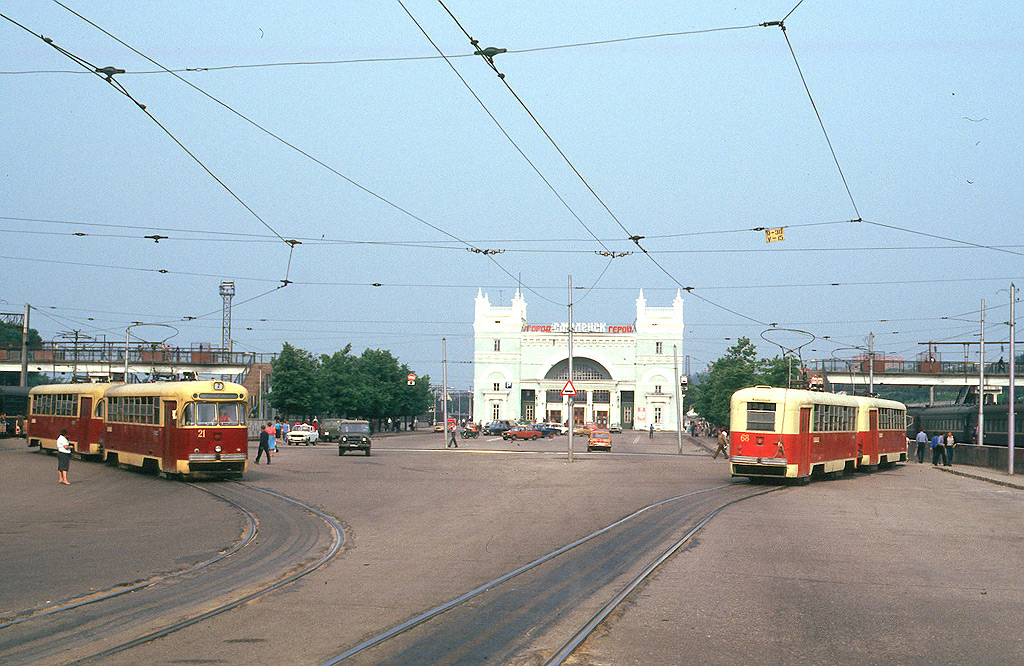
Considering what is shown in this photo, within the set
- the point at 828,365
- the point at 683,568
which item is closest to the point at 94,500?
the point at 683,568

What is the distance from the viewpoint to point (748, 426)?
95.1ft

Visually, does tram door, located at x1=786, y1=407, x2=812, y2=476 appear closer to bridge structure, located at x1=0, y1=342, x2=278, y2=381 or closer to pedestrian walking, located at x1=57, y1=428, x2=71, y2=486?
pedestrian walking, located at x1=57, y1=428, x2=71, y2=486

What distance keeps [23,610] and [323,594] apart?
2827 mm

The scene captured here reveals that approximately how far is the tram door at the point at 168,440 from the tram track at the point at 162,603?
12.9 m

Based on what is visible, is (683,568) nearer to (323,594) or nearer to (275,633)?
(323,594)

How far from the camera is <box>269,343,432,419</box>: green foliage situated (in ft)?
285

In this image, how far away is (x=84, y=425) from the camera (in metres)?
36.7

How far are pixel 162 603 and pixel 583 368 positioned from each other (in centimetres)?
12071

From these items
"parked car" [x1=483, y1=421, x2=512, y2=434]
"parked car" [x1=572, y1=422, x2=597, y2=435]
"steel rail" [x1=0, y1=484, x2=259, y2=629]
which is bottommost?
"parked car" [x1=572, y1=422, x2=597, y2=435]

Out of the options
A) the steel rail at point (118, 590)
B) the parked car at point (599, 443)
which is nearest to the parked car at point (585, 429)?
the parked car at point (599, 443)

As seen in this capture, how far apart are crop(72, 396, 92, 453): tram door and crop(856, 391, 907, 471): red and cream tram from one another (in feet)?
93.1

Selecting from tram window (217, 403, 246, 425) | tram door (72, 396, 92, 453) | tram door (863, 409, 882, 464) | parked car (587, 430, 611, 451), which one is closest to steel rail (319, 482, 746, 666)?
tram window (217, 403, 246, 425)

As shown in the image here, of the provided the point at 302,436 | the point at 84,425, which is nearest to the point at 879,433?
the point at 84,425

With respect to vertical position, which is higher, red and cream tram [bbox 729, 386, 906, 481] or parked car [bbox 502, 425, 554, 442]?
red and cream tram [bbox 729, 386, 906, 481]
